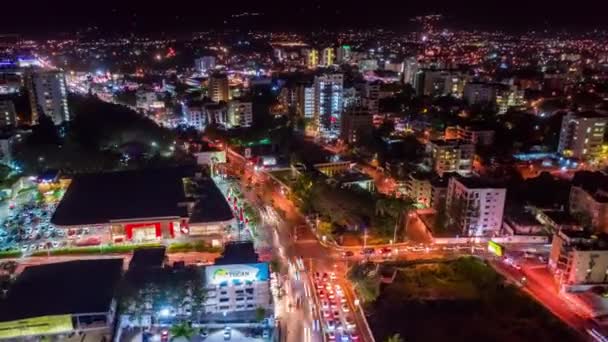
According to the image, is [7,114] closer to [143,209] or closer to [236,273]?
[143,209]

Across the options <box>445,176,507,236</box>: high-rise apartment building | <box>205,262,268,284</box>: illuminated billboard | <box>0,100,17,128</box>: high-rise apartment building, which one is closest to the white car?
<box>205,262,268,284</box>: illuminated billboard

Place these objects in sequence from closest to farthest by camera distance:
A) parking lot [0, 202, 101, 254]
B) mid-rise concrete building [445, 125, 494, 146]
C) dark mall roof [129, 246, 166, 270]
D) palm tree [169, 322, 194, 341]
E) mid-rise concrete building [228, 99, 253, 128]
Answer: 1. palm tree [169, 322, 194, 341]
2. dark mall roof [129, 246, 166, 270]
3. parking lot [0, 202, 101, 254]
4. mid-rise concrete building [445, 125, 494, 146]
5. mid-rise concrete building [228, 99, 253, 128]

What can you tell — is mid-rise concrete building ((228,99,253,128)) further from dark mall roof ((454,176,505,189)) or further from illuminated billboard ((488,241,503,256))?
illuminated billboard ((488,241,503,256))

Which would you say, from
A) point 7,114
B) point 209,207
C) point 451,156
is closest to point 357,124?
point 451,156

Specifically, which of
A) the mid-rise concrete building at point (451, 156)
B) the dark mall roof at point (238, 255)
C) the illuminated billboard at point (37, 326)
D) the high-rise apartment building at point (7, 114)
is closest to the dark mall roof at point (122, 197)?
the dark mall roof at point (238, 255)

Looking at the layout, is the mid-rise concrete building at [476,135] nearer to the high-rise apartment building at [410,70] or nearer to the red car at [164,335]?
the high-rise apartment building at [410,70]

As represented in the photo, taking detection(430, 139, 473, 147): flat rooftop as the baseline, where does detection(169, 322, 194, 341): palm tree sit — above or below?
below
